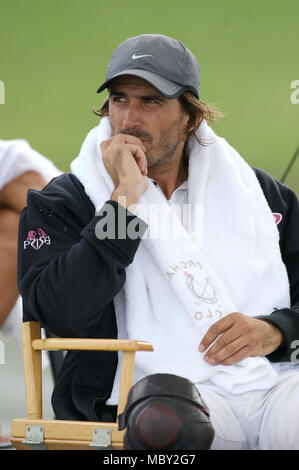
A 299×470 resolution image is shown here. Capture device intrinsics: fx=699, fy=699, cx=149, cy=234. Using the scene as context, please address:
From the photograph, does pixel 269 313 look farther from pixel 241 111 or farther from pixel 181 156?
pixel 241 111

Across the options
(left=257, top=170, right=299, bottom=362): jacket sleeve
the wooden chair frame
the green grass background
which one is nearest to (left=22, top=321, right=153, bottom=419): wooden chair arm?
the wooden chair frame

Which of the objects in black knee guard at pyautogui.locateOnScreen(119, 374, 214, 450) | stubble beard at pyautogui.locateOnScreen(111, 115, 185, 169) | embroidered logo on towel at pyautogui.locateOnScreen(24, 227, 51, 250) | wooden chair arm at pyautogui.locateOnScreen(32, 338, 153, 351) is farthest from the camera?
stubble beard at pyautogui.locateOnScreen(111, 115, 185, 169)

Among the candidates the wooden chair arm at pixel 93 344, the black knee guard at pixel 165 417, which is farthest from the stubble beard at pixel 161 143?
the black knee guard at pixel 165 417

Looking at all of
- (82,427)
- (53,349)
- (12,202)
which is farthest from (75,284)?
(12,202)

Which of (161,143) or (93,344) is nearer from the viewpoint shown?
(93,344)

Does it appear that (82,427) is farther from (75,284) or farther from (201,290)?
(201,290)

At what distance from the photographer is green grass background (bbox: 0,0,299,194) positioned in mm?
2857

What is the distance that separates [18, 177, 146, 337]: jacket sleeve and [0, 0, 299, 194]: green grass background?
137 cm

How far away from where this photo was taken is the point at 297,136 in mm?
2869

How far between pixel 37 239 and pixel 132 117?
1.25 feet

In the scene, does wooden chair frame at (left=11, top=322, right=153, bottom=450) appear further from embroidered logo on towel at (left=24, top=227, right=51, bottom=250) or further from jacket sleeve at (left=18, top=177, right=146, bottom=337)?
embroidered logo on towel at (left=24, top=227, right=51, bottom=250)

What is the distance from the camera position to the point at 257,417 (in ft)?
5.02

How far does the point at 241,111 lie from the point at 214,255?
1260 millimetres

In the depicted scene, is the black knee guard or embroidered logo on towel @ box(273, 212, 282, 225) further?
embroidered logo on towel @ box(273, 212, 282, 225)
